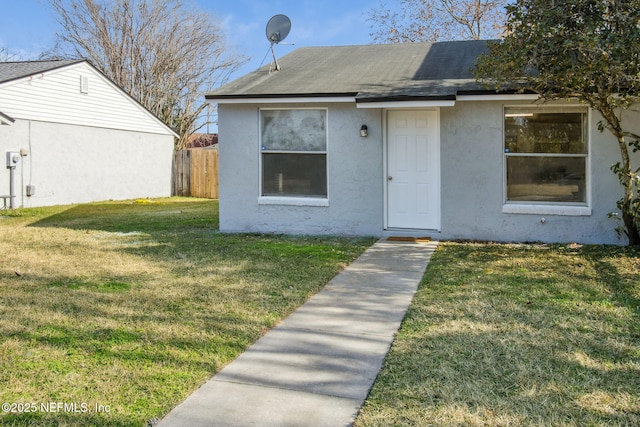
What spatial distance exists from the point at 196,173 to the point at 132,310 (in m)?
18.0

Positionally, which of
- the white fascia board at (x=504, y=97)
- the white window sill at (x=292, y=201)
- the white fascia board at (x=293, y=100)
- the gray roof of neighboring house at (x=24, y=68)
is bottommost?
the white window sill at (x=292, y=201)

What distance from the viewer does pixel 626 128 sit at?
29.2 ft

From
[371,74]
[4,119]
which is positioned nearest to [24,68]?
[4,119]

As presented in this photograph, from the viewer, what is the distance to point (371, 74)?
10.9 metres

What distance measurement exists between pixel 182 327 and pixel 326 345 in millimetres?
1300

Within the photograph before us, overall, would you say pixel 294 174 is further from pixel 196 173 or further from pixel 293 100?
pixel 196 173

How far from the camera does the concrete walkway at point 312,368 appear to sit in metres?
3.29

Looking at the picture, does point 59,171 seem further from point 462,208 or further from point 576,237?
point 576,237

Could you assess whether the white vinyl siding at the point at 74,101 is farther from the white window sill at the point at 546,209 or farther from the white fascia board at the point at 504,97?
the white window sill at the point at 546,209

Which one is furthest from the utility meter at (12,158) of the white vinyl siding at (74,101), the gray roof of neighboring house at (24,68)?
the gray roof of neighboring house at (24,68)

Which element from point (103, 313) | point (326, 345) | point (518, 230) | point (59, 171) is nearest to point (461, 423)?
point (326, 345)

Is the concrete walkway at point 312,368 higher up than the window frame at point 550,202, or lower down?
lower down

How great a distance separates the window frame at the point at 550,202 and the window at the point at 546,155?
0.05ft

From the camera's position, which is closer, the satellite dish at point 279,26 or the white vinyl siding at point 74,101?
the satellite dish at point 279,26
